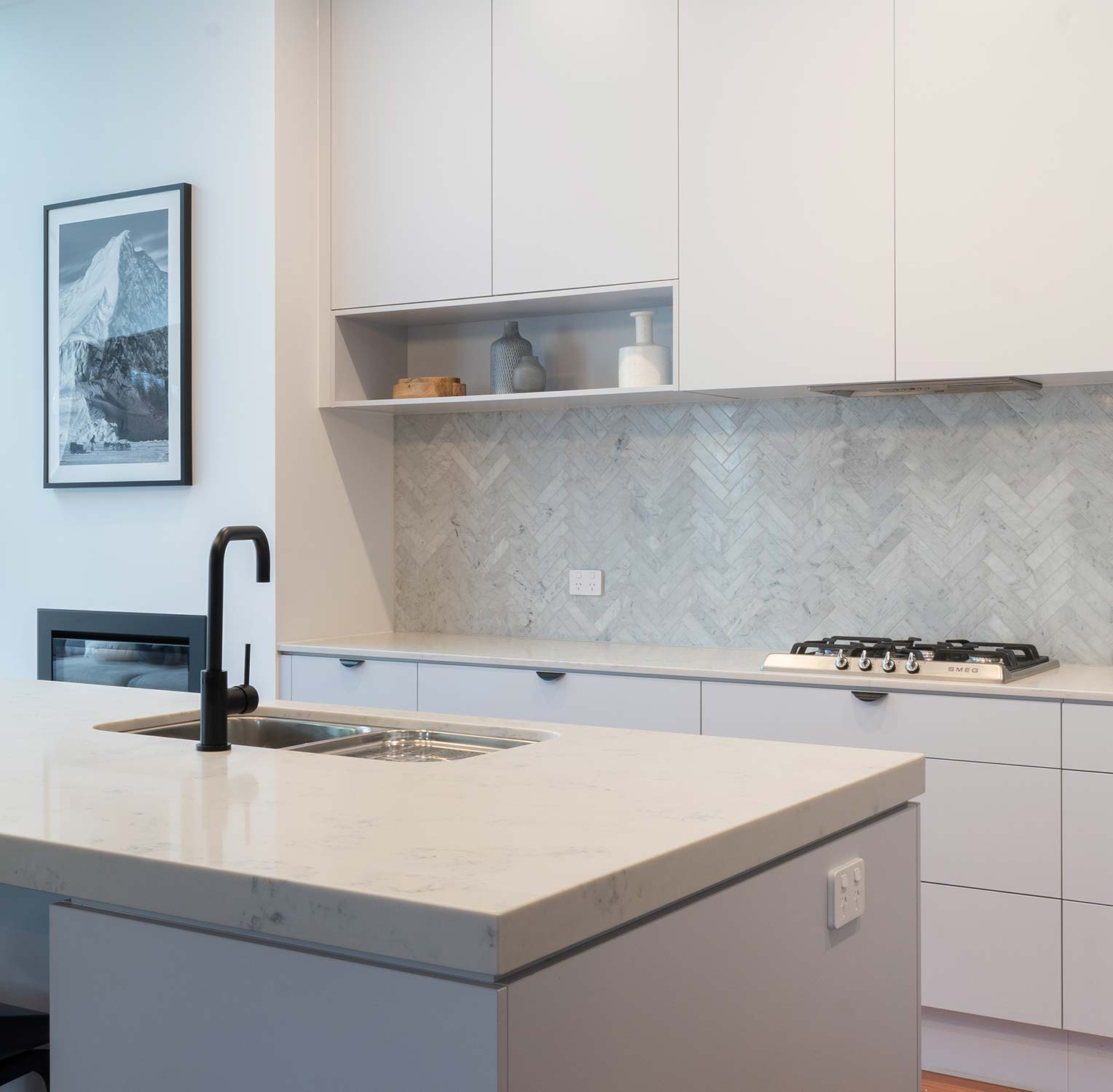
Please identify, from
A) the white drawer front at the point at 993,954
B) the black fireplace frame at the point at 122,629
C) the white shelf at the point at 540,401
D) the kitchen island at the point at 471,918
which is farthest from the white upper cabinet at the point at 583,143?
the kitchen island at the point at 471,918

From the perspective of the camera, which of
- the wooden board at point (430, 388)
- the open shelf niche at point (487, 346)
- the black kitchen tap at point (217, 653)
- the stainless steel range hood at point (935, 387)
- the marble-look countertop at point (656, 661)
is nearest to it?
the black kitchen tap at point (217, 653)

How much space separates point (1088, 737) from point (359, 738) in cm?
166

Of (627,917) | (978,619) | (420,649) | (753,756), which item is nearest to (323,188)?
(420,649)

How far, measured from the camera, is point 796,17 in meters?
3.23

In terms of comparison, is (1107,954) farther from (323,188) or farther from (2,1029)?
(323,188)

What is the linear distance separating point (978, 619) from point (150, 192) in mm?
2925

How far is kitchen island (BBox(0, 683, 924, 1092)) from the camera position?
39.5 inches

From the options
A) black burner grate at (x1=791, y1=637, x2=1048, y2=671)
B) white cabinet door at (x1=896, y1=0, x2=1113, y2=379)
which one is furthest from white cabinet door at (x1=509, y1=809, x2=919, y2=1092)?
white cabinet door at (x1=896, y1=0, x2=1113, y2=379)

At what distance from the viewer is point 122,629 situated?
4.15 metres

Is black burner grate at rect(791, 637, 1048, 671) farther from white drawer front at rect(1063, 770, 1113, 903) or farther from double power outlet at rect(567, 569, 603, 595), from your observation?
double power outlet at rect(567, 569, 603, 595)

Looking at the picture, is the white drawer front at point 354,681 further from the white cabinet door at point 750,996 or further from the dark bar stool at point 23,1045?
the white cabinet door at point 750,996

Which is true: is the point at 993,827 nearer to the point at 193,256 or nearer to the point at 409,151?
the point at 409,151

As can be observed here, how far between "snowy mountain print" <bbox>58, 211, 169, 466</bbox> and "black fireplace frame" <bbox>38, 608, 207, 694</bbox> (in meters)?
Result: 0.52

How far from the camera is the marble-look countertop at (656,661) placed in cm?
284
